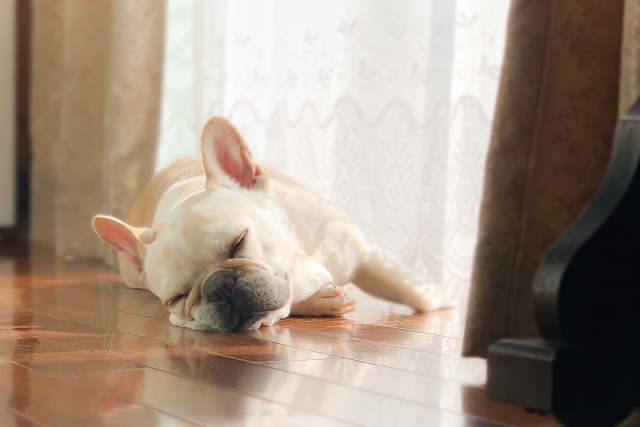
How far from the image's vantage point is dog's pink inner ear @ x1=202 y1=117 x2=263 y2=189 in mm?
2051

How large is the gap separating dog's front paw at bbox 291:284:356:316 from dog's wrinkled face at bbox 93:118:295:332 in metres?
0.14

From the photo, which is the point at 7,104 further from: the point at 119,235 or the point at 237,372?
the point at 237,372

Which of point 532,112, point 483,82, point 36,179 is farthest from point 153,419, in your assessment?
point 36,179

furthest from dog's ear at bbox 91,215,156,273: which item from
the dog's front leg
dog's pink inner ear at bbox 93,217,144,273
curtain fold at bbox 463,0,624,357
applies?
curtain fold at bbox 463,0,624,357

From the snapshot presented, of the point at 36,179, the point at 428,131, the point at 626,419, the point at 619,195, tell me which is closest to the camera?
the point at 619,195

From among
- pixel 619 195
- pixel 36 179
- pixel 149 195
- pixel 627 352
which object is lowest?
pixel 36 179

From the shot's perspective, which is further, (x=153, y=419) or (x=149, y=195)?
(x=149, y=195)

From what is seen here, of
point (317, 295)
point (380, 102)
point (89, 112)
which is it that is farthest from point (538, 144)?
point (89, 112)

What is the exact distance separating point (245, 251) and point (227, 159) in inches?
12.4

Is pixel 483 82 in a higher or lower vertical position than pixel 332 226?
higher

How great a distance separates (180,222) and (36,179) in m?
2.96

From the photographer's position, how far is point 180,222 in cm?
198

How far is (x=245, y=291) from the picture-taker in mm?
1826

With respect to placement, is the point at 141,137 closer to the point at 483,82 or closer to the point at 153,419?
the point at 483,82
